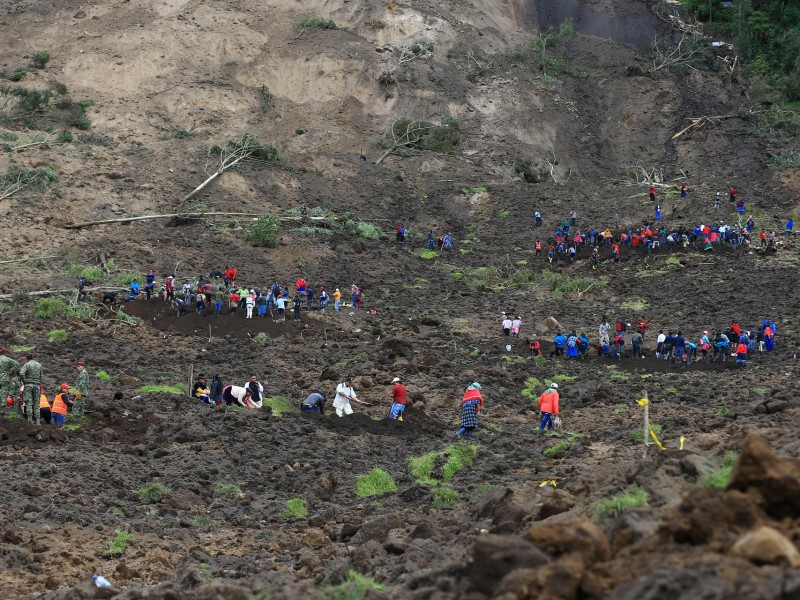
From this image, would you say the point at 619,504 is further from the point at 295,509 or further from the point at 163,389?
the point at 163,389

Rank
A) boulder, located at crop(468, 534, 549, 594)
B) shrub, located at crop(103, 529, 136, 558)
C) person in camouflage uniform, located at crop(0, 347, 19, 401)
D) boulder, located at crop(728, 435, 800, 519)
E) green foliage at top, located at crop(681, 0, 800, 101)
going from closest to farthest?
boulder, located at crop(728, 435, 800, 519), boulder, located at crop(468, 534, 549, 594), shrub, located at crop(103, 529, 136, 558), person in camouflage uniform, located at crop(0, 347, 19, 401), green foliage at top, located at crop(681, 0, 800, 101)

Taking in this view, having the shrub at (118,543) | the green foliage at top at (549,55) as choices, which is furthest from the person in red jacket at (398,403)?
the green foliage at top at (549,55)

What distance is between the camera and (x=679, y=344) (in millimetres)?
26953

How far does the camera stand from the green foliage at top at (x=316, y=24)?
55000 mm

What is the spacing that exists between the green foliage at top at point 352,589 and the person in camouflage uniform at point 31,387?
11.0 meters

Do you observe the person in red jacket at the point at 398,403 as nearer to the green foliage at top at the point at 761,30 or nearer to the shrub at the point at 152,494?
the shrub at the point at 152,494

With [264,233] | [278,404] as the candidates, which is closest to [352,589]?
[278,404]

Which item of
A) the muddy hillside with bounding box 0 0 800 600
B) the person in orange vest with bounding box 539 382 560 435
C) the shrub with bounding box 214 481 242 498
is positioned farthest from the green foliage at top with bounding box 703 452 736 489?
the person in orange vest with bounding box 539 382 560 435

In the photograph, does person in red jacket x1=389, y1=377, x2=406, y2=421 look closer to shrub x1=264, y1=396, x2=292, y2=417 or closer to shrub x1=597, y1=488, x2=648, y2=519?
shrub x1=264, y1=396, x2=292, y2=417

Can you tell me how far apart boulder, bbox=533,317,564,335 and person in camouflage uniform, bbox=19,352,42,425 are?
16529mm

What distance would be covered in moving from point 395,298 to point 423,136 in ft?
56.9

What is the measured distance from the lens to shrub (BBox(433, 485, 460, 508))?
1403cm

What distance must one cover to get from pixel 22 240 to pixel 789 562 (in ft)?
109

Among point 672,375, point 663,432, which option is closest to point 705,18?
point 672,375
